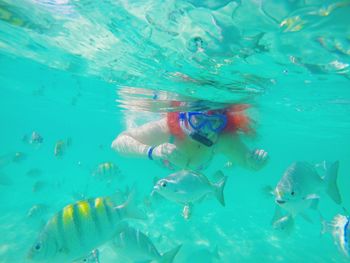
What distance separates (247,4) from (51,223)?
5297 mm

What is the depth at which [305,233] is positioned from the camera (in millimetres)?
19688

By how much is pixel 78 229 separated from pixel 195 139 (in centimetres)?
282

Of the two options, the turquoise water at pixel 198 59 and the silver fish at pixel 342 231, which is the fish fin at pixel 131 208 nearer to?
the turquoise water at pixel 198 59

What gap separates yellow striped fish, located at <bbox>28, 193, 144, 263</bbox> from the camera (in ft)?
12.7

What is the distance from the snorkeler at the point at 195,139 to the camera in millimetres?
5949

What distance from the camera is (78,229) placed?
4105mm

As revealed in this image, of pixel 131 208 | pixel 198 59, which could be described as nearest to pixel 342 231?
pixel 131 208

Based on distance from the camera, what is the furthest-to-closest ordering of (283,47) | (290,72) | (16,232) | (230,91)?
(16,232) < (230,91) < (290,72) < (283,47)

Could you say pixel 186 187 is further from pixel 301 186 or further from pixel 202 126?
pixel 301 186

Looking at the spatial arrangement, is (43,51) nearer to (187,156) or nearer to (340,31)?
(187,156)

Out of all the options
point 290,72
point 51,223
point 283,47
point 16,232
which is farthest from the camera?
point 16,232

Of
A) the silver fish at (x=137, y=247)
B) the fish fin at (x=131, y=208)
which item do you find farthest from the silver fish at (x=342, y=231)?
the fish fin at (x=131, y=208)

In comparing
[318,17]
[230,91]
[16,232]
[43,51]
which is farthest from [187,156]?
[16,232]

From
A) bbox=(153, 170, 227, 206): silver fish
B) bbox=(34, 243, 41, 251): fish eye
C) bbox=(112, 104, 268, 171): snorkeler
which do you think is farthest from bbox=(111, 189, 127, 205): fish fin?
bbox=(34, 243, 41, 251): fish eye
